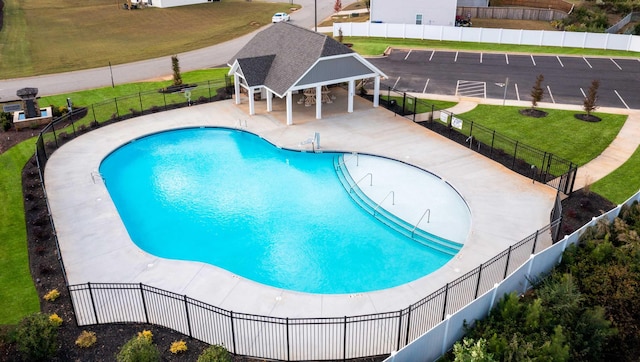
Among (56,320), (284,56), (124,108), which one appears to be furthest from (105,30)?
(56,320)

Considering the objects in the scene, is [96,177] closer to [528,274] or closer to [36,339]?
[36,339]

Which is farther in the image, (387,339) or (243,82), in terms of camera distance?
(243,82)

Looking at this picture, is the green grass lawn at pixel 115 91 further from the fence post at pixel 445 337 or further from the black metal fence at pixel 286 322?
the fence post at pixel 445 337

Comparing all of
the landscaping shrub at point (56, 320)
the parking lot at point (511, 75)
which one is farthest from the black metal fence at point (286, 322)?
the parking lot at point (511, 75)

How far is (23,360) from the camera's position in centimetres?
1488

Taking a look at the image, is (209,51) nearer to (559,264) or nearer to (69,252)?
(69,252)

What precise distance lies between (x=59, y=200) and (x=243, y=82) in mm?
15280

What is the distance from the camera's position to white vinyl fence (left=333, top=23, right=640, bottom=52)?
51.1m

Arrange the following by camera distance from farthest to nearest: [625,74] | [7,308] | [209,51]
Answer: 1. [209,51]
2. [625,74]
3. [7,308]

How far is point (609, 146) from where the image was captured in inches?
1153

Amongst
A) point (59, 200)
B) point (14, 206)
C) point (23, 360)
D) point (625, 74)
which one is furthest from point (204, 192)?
point (625, 74)

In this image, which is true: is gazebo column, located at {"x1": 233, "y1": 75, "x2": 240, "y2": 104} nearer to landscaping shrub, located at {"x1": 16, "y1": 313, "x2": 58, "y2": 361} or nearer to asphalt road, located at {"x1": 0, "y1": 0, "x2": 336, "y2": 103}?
asphalt road, located at {"x1": 0, "y1": 0, "x2": 336, "y2": 103}

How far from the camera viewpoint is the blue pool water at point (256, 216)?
66.3ft

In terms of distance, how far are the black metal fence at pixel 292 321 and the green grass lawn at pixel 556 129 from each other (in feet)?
36.3
